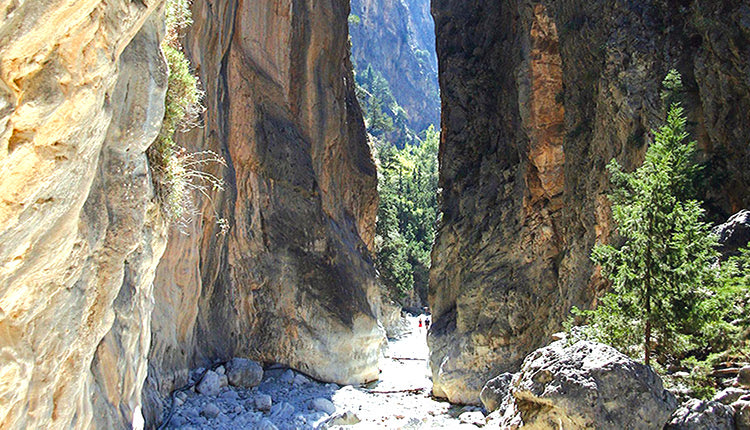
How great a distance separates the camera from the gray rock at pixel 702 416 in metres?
6.52

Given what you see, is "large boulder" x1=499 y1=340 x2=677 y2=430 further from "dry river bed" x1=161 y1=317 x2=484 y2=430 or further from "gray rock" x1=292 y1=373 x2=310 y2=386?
"gray rock" x1=292 y1=373 x2=310 y2=386

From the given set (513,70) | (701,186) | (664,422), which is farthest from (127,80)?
(513,70)

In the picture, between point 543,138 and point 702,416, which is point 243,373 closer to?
point 702,416

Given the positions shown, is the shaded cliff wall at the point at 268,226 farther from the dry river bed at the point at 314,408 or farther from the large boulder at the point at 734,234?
the large boulder at the point at 734,234

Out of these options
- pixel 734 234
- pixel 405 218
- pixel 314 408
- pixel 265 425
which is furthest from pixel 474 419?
pixel 405 218

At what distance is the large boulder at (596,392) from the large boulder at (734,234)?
10.7ft

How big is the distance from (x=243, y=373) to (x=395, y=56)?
3928 inches

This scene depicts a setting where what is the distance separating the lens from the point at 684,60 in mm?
12852

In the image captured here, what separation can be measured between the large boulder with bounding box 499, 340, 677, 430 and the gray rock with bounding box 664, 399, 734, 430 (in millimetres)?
106

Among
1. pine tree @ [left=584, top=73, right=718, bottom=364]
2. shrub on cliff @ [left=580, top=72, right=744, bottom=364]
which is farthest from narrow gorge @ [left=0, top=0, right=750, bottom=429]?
pine tree @ [left=584, top=73, right=718, bottom=364]

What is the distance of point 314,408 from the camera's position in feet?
51.5

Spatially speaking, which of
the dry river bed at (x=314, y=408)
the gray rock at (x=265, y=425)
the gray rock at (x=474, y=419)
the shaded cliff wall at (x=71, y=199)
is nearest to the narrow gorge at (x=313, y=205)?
the shaded cliff wall at (x=71, y=199)

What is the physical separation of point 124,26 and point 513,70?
19.3m

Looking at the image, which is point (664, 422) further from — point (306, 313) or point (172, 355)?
point (306, 313)
